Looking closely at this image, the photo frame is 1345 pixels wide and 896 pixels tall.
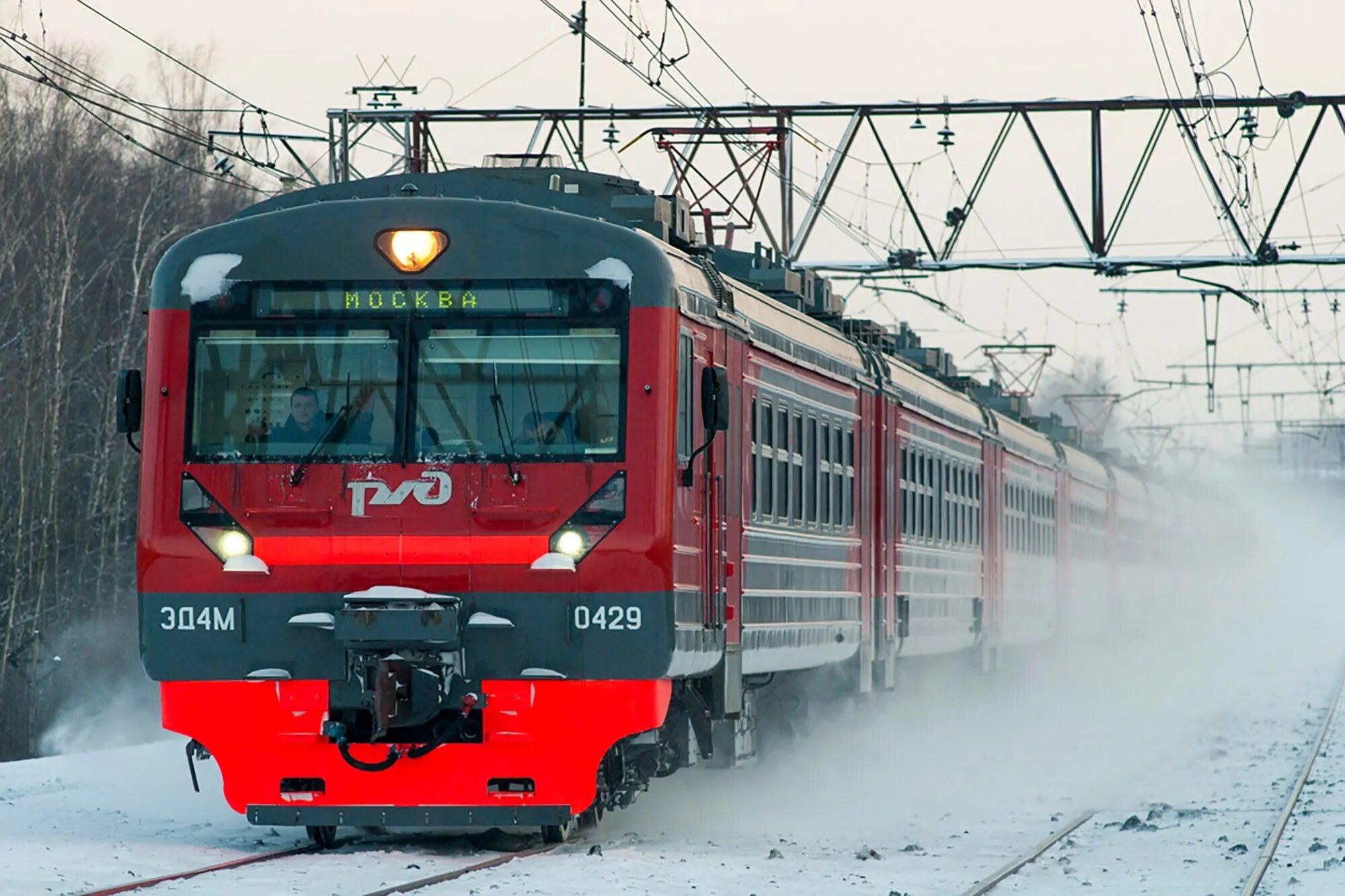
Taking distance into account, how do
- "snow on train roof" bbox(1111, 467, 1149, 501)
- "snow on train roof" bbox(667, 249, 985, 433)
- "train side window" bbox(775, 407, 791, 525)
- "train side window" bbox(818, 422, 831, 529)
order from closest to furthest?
"snow on train roof" bbox(667, 249, 985, 433)
"train side window" bbox(775, 407, 791, 525)
"train side window" bbox(818, 422, 831, 529)
"snow on train roof" bbox(1111, 467, 1149, 501)

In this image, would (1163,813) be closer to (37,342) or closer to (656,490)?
(656,490)

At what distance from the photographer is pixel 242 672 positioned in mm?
10672

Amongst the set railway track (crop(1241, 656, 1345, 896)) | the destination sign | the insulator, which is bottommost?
railway track (crop(1241, 656, 1345, 896))

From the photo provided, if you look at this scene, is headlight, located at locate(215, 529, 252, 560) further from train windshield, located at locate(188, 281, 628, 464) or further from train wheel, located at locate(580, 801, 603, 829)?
train wheel, located at locate(580, 801, 603, 829)

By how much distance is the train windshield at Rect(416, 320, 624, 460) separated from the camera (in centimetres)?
1066

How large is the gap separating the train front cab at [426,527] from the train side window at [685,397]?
192 millimetres

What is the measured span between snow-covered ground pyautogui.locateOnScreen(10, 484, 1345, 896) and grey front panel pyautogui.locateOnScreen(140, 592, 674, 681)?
0.90 metres

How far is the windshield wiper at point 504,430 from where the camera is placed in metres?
10.6

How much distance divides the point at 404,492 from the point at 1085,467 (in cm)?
2416

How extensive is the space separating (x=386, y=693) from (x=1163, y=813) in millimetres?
6095

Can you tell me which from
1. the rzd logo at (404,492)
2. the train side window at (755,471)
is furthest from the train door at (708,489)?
the rzd logo at (404,492)

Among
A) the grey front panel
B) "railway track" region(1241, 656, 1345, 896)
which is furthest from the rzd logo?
"railway track" region(1241, 656, 1345, 896)

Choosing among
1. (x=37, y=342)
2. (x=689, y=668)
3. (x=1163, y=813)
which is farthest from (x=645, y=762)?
(x=37, y=342)

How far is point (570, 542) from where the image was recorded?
10625 mm
